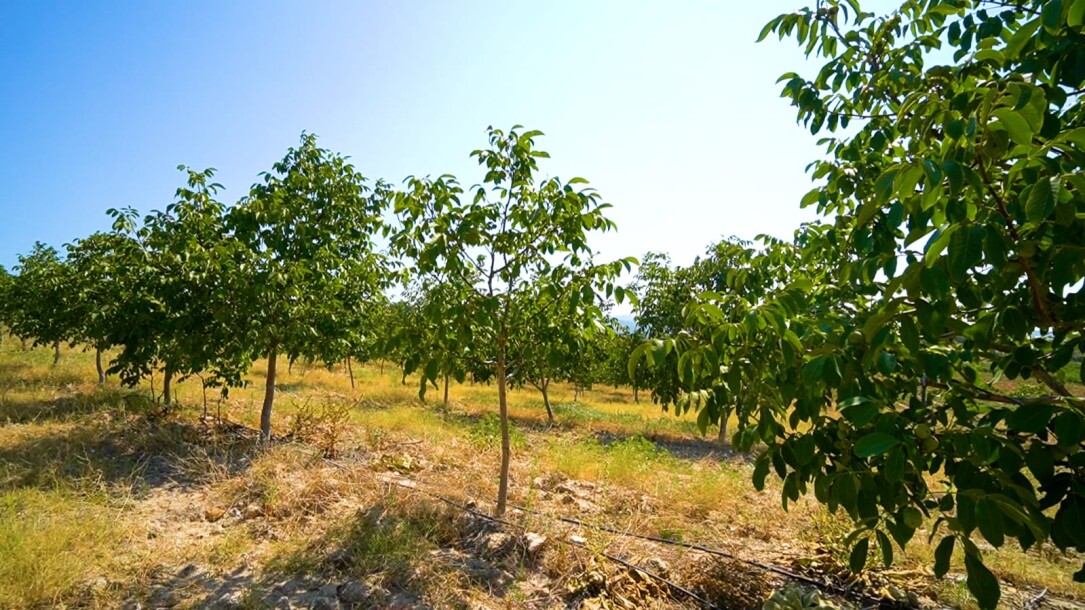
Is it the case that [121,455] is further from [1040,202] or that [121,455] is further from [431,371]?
[1040,202]

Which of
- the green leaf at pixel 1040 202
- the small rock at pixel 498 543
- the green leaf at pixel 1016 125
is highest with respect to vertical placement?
the green leaf at pixel 1016 125

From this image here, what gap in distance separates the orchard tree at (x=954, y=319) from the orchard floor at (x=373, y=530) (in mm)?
2407

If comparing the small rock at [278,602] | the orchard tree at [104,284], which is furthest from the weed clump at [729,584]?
the orchard tree at [104,284]

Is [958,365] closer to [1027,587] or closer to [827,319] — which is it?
[827,319]

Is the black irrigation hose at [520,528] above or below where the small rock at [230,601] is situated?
above

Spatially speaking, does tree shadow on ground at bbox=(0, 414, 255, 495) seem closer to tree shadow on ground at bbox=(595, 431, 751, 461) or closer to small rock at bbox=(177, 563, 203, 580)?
small rock at bbox=(177, 563, 203, 580)

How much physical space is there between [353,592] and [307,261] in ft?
14.4

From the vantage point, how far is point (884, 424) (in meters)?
Answer: 1.67

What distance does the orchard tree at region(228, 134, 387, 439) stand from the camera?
643cm

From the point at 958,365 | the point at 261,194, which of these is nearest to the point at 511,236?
the point at 958,365

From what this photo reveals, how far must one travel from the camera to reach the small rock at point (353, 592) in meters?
3.53

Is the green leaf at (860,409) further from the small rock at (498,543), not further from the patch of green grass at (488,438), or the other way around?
the patch of green grass at (488,438)

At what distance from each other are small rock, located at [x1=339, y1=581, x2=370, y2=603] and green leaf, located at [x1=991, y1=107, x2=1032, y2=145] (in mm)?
4177

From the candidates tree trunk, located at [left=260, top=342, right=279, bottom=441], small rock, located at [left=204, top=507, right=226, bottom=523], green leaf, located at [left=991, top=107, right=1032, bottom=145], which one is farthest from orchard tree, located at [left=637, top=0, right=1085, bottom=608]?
tree trunk, located at [left=260, top=342, right=279, bottom=441]
